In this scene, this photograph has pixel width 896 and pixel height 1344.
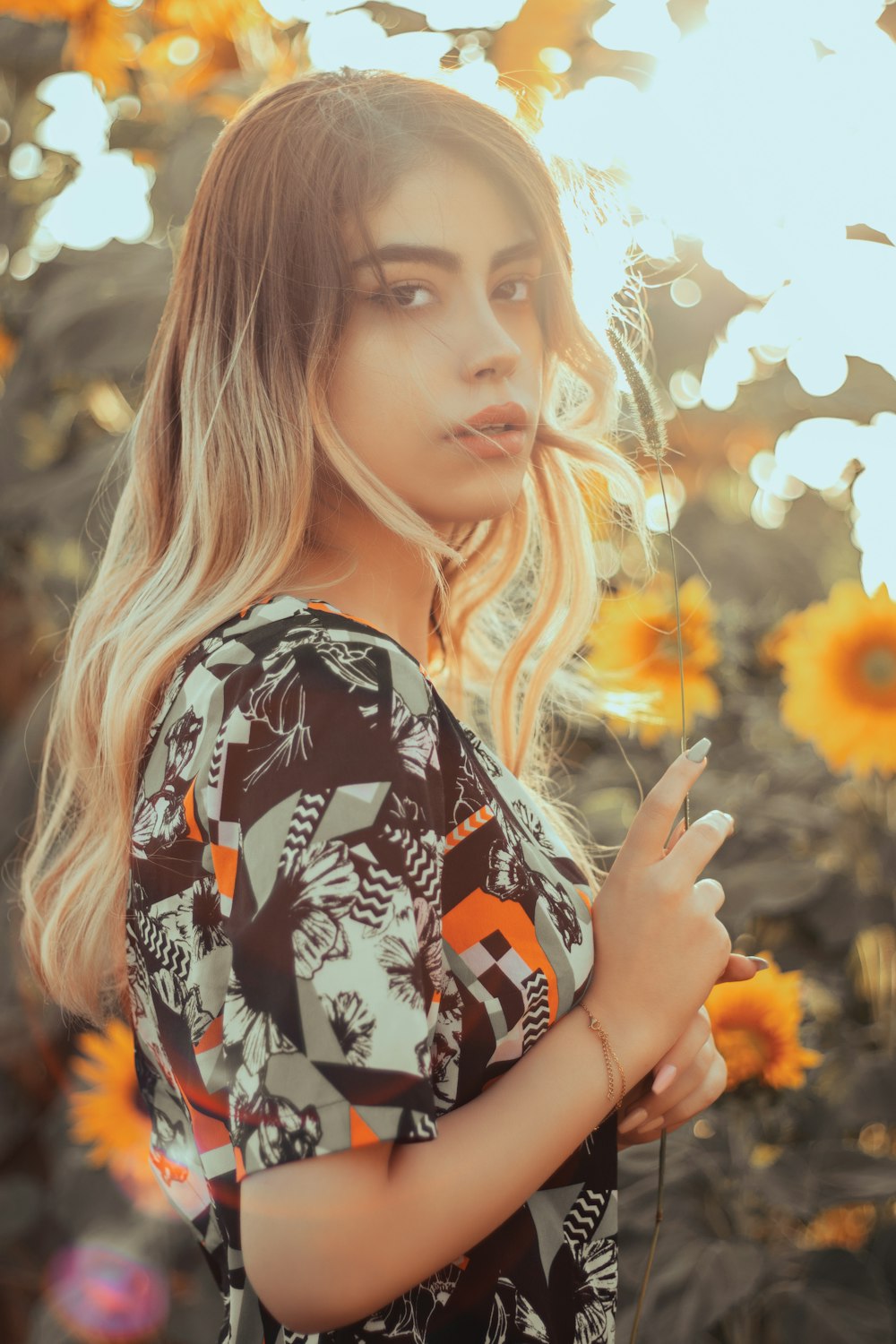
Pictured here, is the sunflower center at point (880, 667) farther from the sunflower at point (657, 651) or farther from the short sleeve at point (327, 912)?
the short sleeve at point (327, 912)

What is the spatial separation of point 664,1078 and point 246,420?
2.12 feet

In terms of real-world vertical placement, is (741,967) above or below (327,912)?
below

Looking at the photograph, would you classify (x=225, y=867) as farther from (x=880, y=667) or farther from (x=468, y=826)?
(x=880, y=667)

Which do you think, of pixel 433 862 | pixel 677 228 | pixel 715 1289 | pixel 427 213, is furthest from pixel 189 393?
pixel 715 1289

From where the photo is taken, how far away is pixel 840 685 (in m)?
1.66

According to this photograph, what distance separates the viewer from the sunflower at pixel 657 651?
1726mm

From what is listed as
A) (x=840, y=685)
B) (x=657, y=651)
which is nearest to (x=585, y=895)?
(x=840, y=685)

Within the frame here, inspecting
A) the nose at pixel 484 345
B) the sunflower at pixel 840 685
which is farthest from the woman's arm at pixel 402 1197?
the sunflower at pixel 840 685

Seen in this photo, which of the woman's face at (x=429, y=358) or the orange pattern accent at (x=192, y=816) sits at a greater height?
the woman's face at (x=429, y=358)

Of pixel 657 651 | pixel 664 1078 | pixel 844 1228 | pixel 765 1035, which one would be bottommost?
pixel 844 1228

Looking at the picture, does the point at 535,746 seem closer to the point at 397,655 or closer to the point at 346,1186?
the point at 397,655

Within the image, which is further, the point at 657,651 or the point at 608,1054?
the point at 657,651

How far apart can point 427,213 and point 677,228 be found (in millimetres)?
519

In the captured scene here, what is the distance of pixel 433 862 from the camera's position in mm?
736
